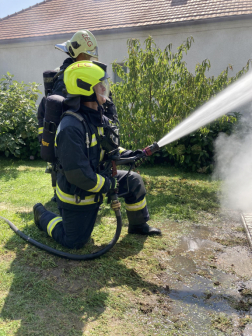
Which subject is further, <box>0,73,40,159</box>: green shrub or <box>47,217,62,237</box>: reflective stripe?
<box>0,73,40,159</box>: green shrub

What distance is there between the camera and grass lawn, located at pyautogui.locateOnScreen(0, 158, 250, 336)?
2.25m

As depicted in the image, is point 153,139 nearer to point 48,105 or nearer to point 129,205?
point 129,205

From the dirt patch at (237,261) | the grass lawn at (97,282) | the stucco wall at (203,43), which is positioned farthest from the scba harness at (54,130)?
the stucco wall at (203,43)

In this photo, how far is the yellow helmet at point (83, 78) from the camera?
281cm

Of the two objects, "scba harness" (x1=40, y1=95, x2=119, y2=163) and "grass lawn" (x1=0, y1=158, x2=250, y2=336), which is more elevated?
"scba harness" (x1=40, y1=95, x2=119, y2=163)

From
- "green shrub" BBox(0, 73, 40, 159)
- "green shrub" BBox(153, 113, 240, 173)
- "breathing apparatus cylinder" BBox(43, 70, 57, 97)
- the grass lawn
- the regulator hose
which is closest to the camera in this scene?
the grass lawn

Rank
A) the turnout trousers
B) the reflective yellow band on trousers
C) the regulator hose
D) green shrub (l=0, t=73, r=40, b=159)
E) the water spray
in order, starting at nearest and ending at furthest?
1. the regulator hose
2. the turnout trousers
3. the reflective yellow band on trousers
4. the water spray
5. green shrub (l=0, t=73, r=40, b=159)

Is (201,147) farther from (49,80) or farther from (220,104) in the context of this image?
(49,80)

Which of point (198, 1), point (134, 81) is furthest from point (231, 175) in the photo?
point (198, 1)

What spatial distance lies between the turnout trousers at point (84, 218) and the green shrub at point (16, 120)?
15.2 feet

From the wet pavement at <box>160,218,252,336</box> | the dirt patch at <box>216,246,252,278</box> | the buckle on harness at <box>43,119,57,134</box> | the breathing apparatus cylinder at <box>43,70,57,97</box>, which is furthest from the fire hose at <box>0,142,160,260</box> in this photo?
the breathing apparatus cylinder at <box>43,70,57,97</box>

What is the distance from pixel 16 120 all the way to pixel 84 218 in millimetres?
5393

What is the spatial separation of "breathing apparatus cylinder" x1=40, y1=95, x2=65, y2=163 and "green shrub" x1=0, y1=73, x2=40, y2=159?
427 cm

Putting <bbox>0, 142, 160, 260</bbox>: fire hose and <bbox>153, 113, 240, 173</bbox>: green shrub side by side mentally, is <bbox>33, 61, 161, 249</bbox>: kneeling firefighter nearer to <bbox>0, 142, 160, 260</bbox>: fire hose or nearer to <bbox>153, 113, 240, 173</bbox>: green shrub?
<bbox>0, 142, 160, 260</bbox>: fire hose
